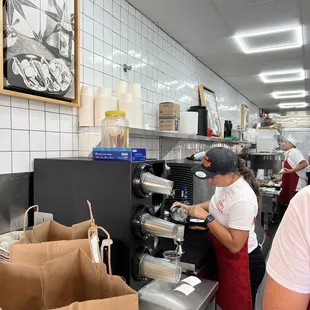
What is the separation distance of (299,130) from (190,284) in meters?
8.72

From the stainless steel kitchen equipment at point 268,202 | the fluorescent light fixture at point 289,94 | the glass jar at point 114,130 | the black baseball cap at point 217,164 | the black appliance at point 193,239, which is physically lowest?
the stainless steel kitchen equipment at point 268,202

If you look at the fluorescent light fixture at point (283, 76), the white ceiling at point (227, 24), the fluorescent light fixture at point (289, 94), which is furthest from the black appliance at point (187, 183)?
the fluorescent light fixture at point (289, 94)

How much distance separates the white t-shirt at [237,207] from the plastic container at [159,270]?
61 centimetres

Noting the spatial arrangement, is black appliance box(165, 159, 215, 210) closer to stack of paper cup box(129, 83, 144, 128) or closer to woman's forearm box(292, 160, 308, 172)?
stack of paper cup box(129, 83, 144, 128)

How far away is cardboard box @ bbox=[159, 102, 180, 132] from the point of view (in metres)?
2.92

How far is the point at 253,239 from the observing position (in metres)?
2.06

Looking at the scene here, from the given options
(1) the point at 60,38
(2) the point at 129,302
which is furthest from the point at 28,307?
(1) the point at 60,38

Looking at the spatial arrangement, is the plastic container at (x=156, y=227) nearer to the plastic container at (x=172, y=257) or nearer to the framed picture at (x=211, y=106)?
the plastic container at (x=172, y=257)

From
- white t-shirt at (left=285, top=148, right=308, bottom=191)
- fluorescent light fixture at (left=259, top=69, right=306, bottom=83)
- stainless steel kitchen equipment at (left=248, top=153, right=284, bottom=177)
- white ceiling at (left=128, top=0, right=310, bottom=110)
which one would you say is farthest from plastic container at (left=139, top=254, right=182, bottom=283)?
stainless steel kitchen equipment at (left=248, top=153, right=284, bottom=177)

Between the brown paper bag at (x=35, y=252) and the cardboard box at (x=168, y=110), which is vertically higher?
the cardboard box at (x=168, y=110)

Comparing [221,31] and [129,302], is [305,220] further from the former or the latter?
[221,31]

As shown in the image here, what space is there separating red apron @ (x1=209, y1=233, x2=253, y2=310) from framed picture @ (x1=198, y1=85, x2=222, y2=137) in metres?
2.71

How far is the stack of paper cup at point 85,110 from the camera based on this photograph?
200 centimetres

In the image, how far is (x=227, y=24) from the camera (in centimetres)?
307
